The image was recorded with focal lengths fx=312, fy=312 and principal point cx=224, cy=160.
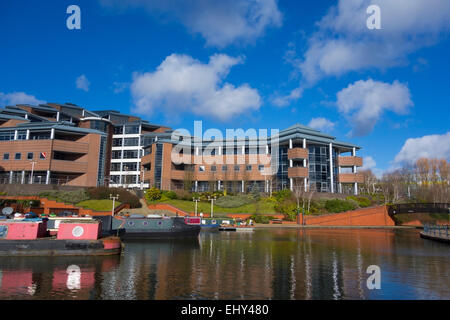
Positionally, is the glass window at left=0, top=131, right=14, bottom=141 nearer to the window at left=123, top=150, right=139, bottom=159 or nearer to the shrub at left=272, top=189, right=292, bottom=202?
the window at left=123, top=150, right=139, bottom=159

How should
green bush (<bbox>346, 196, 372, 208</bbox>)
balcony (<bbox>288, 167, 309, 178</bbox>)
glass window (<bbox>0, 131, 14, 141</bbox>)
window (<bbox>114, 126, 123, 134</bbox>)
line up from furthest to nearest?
window (<bbox>114, 126, 123, 134</bbox>) < glass window (<bbox>0, 131, 14, 141</bbox>) < balcony (<bbox>288, 167, 309, 178</bbox>) < green bush (<bbox>346, 196, 372, 208</bbox>)

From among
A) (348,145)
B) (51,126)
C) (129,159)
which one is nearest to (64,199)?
(51,126)

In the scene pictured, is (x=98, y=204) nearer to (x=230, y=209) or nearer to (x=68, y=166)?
(x=68, y=166)

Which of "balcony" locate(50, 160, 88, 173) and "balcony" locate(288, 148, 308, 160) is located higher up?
"balcony" locate(288, 148, 308, 160)

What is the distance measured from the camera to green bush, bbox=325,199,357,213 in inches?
2406

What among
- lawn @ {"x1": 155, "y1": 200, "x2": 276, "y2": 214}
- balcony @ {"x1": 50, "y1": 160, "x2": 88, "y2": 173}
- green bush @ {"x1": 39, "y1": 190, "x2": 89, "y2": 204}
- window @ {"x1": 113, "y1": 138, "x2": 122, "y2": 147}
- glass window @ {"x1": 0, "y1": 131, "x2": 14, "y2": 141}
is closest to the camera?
green bush @ {"x1": 39, "y1": 190, "x2": 89, "y2": 204}

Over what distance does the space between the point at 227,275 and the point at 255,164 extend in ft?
193

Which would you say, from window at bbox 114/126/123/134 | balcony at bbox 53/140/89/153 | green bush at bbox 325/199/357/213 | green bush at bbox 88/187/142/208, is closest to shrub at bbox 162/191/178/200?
green bush at bbox 88/187/142/208

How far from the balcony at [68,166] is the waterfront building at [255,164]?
1386cm

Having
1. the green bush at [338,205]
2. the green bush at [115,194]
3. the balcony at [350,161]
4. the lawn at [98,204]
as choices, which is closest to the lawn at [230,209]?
the green bush at [115,194]

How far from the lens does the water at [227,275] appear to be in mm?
13570

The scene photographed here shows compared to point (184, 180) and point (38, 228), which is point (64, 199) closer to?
point (184, 180)

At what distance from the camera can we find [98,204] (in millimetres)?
57031

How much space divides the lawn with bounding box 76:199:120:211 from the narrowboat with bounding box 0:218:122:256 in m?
31.5
